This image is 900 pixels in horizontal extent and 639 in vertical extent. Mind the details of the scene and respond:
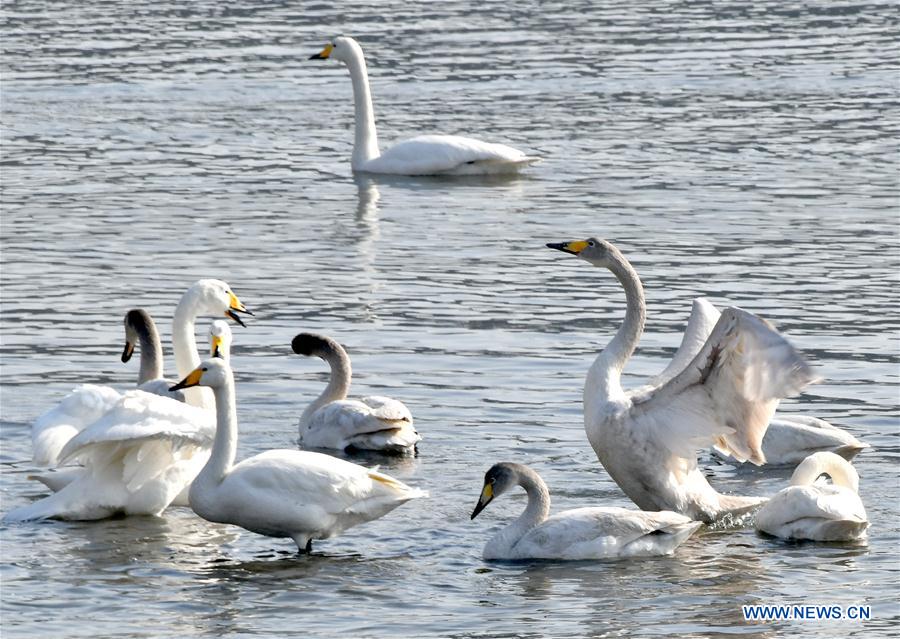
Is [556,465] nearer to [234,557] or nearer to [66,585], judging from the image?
[234,557]

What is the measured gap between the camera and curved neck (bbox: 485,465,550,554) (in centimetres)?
1008

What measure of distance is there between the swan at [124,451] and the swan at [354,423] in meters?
1.10

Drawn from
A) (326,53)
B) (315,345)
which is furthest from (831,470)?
(326,53)

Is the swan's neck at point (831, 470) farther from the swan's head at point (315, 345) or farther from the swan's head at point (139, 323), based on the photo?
the swan's head at point (139, 323)

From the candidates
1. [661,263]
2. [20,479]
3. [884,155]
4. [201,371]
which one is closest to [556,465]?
[201,371]

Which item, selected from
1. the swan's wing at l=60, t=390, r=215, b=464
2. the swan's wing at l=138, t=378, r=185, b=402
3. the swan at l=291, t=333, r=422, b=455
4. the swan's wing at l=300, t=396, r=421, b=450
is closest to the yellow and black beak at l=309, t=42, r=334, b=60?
the swan at l=291, t=333, r=422, b=455

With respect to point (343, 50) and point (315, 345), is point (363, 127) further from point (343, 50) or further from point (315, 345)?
point (315, 345)

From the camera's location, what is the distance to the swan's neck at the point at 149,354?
1264 cm

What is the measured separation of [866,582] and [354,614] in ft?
7.77

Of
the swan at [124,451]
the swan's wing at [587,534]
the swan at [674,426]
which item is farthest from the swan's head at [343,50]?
the swan's wing at [587,534]

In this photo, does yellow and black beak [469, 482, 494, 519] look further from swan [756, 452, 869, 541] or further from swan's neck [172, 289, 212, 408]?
swan's neck [172, 289, 212, 408]

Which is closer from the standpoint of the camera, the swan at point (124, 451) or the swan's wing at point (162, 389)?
the swan at point (124, 451)

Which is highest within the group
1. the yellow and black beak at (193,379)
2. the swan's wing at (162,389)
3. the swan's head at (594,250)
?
the swan's head at (594,250)

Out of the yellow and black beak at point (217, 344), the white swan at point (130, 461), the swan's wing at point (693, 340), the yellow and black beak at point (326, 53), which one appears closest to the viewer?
the white swan at point (130, 461)
